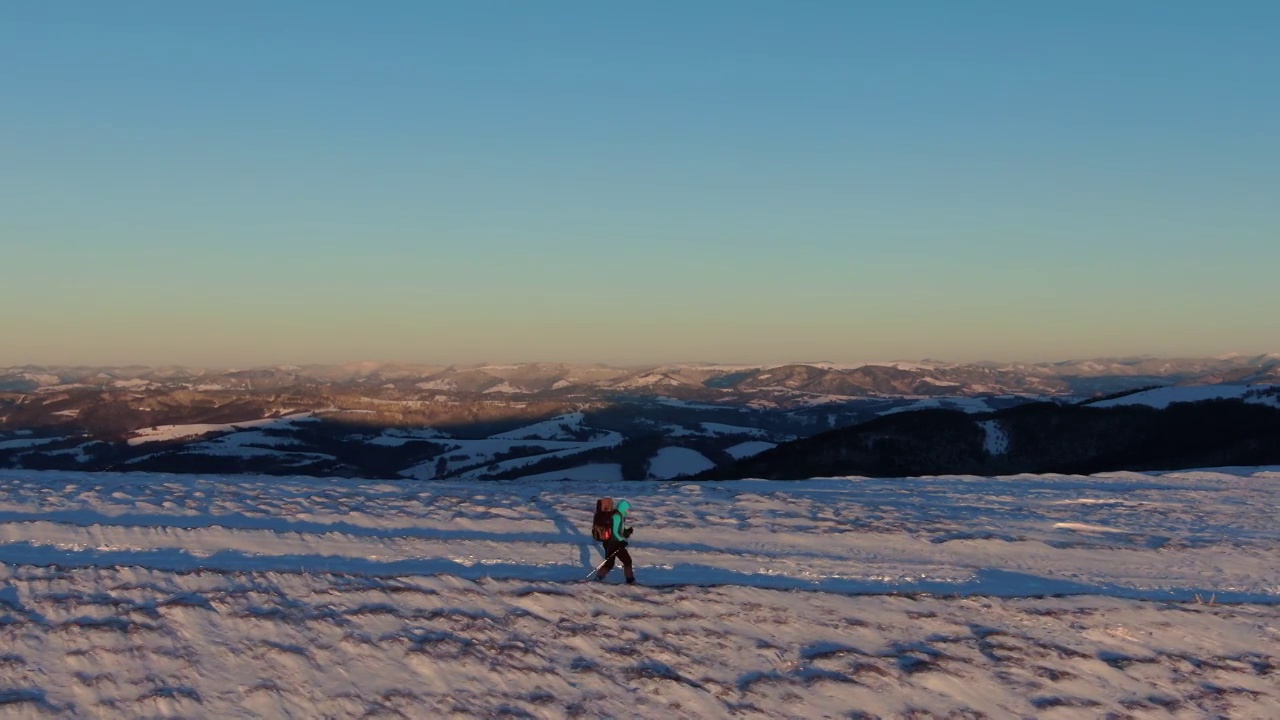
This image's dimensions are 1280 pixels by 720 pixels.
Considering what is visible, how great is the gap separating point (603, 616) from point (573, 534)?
21.5 feet

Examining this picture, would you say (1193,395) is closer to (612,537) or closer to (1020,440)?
(1020,440)

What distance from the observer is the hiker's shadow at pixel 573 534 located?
18.9 meters

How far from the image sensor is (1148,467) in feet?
261

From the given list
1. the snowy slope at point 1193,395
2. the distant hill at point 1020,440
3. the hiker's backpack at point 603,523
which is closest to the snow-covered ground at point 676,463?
the distant hill at point 1020,440

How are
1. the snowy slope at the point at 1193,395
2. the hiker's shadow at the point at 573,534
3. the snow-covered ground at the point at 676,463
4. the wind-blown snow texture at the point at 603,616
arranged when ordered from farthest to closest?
the snow-covered ground at the point at 676,463 < the snowy slope at the point at 1193,395 < the hiker's shadow at the point at 573,534 < the wind-blown snow texture at the point at 603,616

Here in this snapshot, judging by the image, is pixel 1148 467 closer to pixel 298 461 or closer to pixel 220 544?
pixel 220 544

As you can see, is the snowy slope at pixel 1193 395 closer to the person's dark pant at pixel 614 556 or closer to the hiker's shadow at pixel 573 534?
the hiker's shadow at pixel 573 534

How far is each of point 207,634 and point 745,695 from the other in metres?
7.63

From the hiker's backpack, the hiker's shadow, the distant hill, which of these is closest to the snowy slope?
the distant hill

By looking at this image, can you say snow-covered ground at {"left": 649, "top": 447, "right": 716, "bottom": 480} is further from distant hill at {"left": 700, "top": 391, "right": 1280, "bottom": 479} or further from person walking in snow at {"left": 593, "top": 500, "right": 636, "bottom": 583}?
person walking in snow at {"left": 593, "top": 500, "right": 636, "bottom": 583}

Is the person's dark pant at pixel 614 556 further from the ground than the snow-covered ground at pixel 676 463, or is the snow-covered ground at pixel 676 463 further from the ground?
the person's dark pant at pixel 614 556

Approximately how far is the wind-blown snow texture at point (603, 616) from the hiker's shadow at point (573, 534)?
0.56ft

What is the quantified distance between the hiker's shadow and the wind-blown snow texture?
172mm

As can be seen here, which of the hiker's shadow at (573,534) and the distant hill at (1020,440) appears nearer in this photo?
the hiker's shadow at (573,534)
